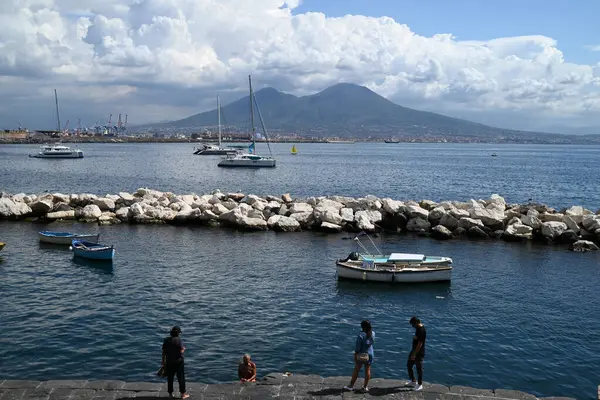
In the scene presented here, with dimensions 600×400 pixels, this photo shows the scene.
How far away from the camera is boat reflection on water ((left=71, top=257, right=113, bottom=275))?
99.5ft

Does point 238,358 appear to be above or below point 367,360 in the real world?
below

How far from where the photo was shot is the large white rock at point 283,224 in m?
42.0

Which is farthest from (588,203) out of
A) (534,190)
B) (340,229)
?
(340,229)

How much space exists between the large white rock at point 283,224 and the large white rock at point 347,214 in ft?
11.7

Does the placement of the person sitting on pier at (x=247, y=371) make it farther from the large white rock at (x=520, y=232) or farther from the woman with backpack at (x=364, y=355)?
the large white rock at (x=520, y=232)

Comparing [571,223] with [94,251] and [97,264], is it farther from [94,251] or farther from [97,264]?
[94,251]

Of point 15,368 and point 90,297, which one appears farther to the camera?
point 90,297

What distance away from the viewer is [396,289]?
28.2 metres

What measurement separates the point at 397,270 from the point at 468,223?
47.3 feet

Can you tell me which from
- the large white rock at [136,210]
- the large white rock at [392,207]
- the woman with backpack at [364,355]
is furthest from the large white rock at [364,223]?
the woman with backpack at [364,355]

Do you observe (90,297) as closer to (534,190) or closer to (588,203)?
(588,203)

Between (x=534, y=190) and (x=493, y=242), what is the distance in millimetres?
47793

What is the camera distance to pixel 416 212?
43.2 metres

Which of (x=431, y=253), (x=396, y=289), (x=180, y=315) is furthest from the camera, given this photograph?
(x=431, y=253)
